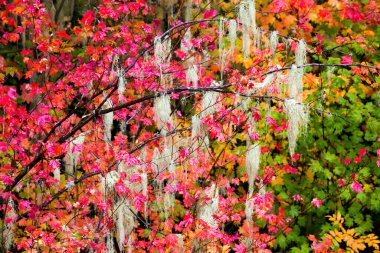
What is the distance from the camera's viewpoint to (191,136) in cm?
716

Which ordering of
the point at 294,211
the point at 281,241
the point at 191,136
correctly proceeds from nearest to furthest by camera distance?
the point at 191,136, the point at 281,241, the point at 294,211

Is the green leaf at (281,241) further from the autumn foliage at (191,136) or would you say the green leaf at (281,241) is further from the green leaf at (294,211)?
the green leaf at (294,211)

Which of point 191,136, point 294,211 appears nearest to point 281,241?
point 294,211

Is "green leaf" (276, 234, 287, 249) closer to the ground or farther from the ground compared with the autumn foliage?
closer to the ground

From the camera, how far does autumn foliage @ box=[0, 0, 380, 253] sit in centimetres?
647

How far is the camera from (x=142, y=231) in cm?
850

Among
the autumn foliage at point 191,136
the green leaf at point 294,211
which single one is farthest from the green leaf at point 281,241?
the green leaf at point 294,211

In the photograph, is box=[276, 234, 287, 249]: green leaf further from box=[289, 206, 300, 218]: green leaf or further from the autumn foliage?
box=[289, 206, 300, 218]: green leaf

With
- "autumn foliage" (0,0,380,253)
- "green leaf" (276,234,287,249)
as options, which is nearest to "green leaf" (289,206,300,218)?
"autumn foliage" (0,0,380,253)

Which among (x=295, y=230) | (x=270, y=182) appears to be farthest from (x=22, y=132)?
(x=295, y=230)

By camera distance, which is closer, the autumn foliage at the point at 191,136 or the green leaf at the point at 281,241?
the autumn foliage at the point at 191,136

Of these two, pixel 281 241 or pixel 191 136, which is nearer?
pixel 191 136

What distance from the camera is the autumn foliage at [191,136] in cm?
647

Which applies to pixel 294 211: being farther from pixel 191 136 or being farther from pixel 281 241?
pixel 191 136
